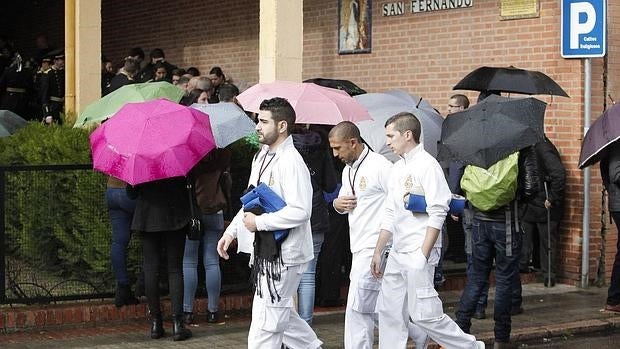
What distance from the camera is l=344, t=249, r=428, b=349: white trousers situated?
8461 mm

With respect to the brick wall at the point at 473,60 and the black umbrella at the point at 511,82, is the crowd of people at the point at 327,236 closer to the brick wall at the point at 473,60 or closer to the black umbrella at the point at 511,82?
the black umbrella at the point at 511,82

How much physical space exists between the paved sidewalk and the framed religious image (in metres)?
4.69

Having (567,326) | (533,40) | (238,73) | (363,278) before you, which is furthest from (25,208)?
(238,73)

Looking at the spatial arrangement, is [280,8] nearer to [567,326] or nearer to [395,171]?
[395,171]

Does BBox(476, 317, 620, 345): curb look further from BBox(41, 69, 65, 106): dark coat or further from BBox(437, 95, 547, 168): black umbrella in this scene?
BBox(41, 69, 65, 106): dark coat

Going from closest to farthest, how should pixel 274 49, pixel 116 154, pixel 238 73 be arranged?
pixel 116 154 → pixel 274 49 → pixel 238 73

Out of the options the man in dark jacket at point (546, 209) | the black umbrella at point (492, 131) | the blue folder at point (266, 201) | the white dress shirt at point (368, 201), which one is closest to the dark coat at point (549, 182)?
the man in dark jacket at point (546, 209)

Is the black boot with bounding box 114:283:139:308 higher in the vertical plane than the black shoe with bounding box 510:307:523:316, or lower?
higher

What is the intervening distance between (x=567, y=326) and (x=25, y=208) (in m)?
5.06

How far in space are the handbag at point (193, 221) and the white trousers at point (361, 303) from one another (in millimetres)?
1540

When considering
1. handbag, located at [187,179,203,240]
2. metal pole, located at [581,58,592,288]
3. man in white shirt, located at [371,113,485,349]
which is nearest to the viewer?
man in white shirt, located at [371,113,485,349]

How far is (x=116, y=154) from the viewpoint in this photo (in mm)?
9133

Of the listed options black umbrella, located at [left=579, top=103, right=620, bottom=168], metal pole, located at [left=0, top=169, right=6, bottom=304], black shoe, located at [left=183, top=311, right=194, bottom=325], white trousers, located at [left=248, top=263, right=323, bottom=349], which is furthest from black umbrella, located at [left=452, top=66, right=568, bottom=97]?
metal pole, located at [left=0, top=169, right=6, bottom=304]

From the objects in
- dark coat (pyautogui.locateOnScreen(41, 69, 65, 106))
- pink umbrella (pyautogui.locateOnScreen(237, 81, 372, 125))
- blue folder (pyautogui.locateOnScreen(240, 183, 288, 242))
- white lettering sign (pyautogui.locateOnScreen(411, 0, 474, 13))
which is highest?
white lettering sign (pyautogui.locateOnScreen(411, 0, 474, 13))
